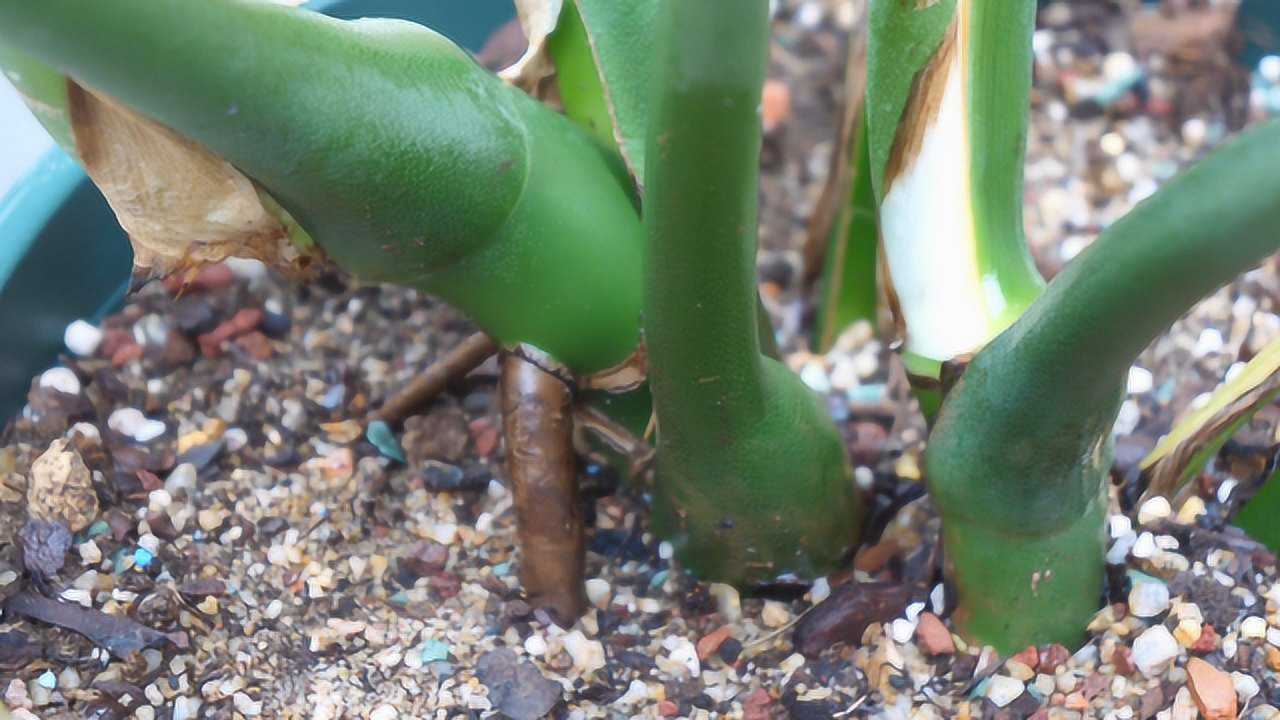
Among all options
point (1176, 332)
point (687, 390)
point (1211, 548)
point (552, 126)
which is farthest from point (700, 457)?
point (1176, 332)

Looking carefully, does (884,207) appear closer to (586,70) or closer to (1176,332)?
(586,70)

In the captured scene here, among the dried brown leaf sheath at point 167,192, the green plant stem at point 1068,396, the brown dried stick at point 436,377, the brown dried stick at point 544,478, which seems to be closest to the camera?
the green plant stem at point 1068,396

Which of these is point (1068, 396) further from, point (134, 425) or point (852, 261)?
point (134, 425)

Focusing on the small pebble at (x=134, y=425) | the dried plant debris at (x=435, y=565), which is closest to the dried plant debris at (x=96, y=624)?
the dried plant debris at (x=435, y=565)

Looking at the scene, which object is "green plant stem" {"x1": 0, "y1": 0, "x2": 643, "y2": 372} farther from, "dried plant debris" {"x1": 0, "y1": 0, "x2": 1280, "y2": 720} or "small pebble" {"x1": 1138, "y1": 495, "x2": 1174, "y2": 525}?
"small pebble" {"x1": 1138, "y1": 495, "x2": 1174, "y2": 525}

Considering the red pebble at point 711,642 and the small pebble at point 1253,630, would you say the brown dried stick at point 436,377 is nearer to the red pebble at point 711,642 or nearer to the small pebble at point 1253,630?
the red pebble at point 711,642

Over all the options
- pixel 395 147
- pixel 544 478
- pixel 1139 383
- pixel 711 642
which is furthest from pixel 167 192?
pixel 1139 383

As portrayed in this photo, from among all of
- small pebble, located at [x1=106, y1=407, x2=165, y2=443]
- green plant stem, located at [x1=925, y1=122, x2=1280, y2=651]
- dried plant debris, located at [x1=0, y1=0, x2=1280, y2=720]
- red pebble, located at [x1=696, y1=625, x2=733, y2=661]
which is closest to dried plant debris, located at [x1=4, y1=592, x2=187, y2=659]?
dried plant debris, located at [x1=0, y1=0, x2=1280, y2=720]
